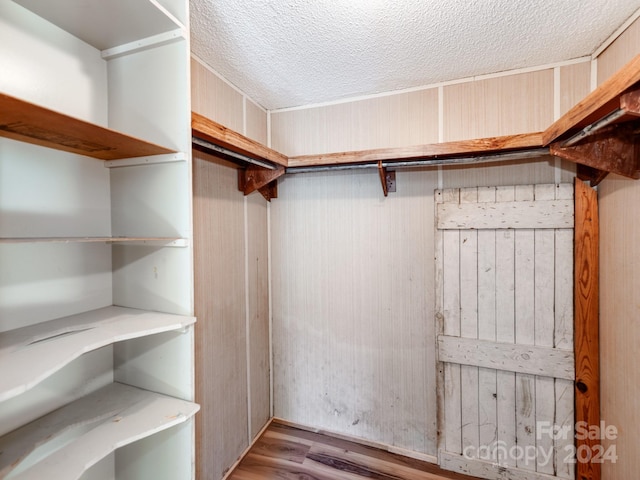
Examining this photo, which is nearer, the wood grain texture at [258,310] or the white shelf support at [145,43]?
the white shelf support at [145,43]

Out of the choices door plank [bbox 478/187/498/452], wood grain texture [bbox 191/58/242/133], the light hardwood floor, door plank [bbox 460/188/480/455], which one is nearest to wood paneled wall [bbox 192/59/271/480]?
wood grain texture [bbox 191/58/242/133]

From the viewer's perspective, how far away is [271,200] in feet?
7.77

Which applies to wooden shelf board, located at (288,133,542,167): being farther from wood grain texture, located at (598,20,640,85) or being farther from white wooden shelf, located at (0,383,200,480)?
white wooden shelf, located at (0,383,200,480)

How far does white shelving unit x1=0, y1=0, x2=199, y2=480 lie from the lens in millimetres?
947

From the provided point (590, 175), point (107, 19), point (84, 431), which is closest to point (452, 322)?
point (590, 175)

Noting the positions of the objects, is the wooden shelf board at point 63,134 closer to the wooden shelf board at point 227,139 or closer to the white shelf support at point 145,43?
the wooden shelf board at point 227,139

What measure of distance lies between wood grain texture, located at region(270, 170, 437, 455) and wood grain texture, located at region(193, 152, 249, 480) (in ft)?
1.39

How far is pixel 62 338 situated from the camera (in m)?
0.93

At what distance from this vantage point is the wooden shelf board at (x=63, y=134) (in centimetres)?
76

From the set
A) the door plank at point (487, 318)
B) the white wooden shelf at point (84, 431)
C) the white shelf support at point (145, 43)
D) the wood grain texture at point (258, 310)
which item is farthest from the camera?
the wood grain texture at point (258, 310)

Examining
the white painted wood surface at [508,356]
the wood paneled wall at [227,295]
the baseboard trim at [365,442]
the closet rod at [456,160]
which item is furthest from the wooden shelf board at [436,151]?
the baseboard trim at [365,442]

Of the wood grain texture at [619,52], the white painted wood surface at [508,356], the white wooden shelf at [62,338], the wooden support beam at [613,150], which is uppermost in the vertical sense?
the wood grain texture at [619,52]

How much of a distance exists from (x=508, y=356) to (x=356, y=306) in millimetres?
1004

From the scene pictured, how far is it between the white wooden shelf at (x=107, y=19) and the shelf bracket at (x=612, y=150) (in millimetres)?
1873
